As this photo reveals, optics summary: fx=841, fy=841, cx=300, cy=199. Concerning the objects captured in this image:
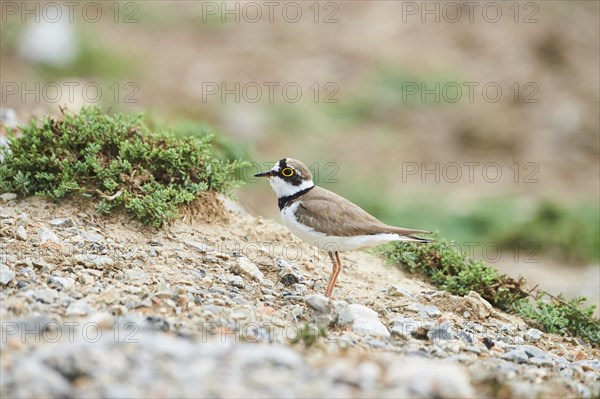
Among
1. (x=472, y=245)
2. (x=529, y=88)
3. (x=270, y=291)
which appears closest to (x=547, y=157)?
(x=529, y=88)

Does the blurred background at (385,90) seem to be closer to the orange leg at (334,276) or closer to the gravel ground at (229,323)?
the gravel ground at (229,323)

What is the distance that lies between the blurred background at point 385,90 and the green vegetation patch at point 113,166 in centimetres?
542

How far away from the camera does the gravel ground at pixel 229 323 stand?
4750 millimetres

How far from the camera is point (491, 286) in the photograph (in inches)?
326

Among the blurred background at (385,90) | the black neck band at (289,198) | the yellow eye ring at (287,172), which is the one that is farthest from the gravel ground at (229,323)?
the blurred background at (385,90)

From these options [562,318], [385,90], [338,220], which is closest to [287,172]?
[338,220]

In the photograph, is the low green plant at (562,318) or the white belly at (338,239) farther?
the low green plant at (562,318)

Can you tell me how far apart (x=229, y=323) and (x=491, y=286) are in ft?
10.7

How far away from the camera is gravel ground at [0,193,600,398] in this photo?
4.75 meters

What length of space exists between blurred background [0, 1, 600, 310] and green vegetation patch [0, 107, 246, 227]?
542 centimetres

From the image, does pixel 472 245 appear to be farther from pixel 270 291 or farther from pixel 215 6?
pixel 215 6

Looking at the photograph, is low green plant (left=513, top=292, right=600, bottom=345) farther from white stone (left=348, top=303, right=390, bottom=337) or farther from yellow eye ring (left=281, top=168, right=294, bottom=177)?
yellow eye ring (left=281, top=168, right=294, bottom=177)

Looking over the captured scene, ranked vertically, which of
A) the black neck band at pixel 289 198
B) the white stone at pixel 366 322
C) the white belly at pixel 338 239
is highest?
the black neck band at pixel 289 198

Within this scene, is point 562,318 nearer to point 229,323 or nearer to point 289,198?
point 289,198
